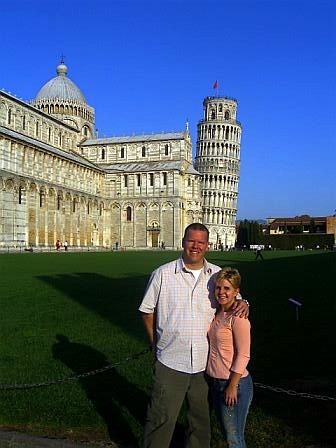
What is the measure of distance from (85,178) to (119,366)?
6600cm

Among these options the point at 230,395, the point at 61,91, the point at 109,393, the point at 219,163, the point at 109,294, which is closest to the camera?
the point at 230,395

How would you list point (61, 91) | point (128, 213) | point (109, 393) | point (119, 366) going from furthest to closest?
point (61, 91) → point (128, 213) → point (119, 366) → point (109, 393)

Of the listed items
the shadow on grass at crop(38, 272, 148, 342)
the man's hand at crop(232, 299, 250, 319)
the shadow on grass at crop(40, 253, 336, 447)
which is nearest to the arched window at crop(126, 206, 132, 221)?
the shadow on grass at crop(38, 272, 148, 342)

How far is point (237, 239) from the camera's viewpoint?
112000 millimetres

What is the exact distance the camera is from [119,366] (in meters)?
7.80

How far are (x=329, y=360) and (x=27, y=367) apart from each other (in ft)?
14.6

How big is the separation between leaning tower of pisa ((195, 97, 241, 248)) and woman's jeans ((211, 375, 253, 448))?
95104mm

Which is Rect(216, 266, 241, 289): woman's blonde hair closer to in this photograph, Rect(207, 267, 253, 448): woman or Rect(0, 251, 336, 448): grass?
Rect(207, 267, 253, 448): woman

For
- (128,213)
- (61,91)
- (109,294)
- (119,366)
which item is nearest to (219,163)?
(128,213)

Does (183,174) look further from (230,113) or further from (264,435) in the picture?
(264,435)

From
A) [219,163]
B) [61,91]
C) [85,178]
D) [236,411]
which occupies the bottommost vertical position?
[236,411]

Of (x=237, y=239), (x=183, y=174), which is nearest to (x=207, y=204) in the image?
(x=237, y=239)

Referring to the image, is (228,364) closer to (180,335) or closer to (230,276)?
(180,335)

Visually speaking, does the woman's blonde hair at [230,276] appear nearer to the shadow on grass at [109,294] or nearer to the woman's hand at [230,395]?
the woman's hand at [230,395]
